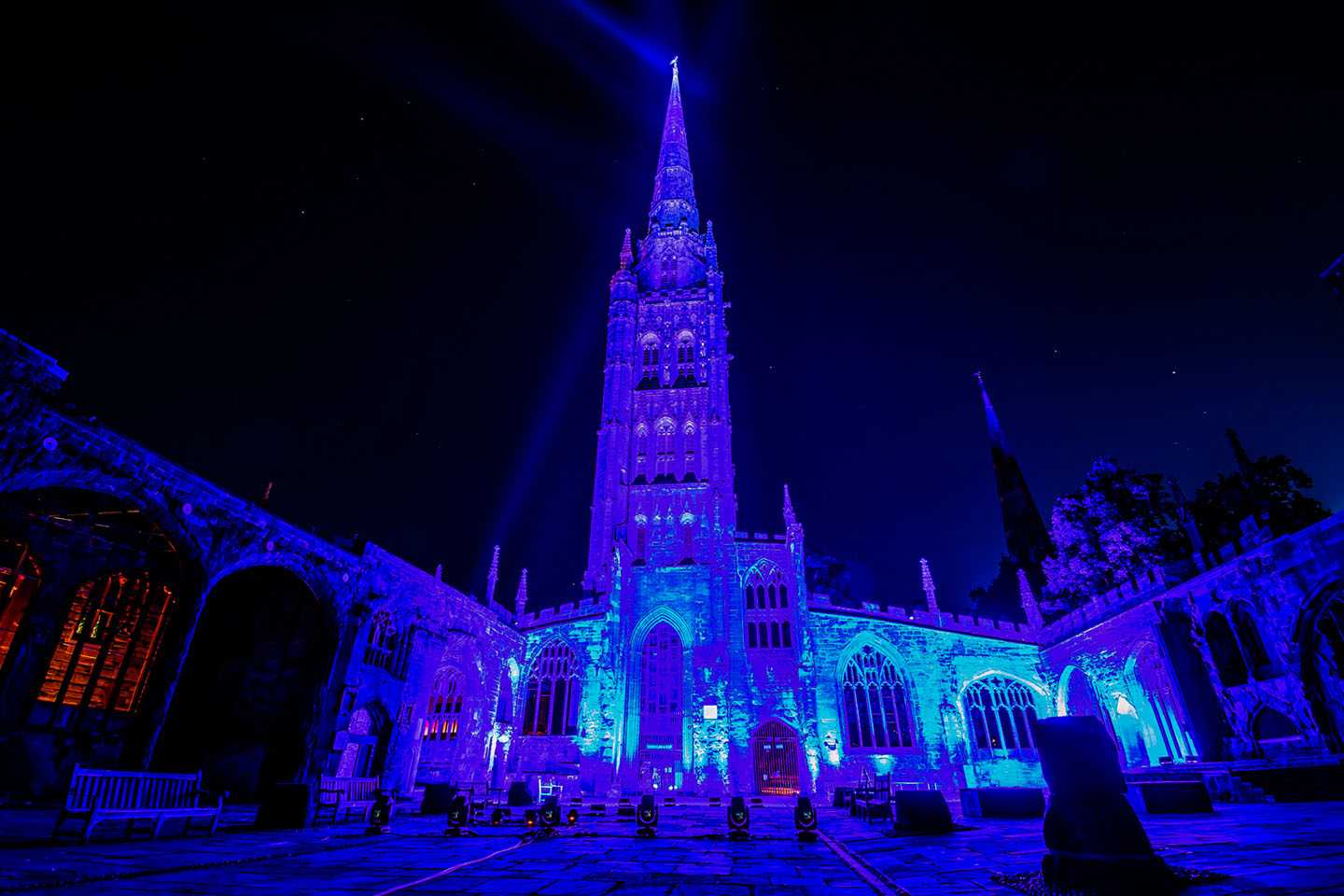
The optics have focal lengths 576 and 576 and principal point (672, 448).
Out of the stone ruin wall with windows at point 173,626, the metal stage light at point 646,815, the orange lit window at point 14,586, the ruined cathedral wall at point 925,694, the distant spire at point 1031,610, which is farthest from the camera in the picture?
the distant spire at point 1031,610

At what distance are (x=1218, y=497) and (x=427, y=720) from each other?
118ft

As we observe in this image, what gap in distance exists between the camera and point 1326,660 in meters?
15.1

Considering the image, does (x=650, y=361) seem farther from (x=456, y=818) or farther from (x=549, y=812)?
Result: (x=456, y=818)

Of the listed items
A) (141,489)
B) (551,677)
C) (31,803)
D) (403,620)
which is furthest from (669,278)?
(31,803)

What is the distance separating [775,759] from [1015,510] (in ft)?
120

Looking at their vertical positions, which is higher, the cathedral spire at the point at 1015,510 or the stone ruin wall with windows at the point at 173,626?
the cathedral spire at the point at 1015,510

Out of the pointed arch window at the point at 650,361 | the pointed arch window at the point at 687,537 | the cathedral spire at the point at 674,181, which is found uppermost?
the cathedral spire at the point at 674,181

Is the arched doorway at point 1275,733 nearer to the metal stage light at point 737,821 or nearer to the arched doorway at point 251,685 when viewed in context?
the metal stage light at point 737,821

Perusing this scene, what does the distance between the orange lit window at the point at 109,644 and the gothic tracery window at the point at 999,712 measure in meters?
31.9

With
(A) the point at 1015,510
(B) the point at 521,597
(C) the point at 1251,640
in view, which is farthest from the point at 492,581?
(A) the point at 1015,510

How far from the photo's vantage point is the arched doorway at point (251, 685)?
16.0m

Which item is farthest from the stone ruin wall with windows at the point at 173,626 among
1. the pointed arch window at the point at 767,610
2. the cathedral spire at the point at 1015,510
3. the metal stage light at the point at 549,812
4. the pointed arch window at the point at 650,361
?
the cathedral spire at the point at 1015,510

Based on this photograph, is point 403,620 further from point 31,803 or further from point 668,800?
point 668,800

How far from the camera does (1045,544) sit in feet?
157
